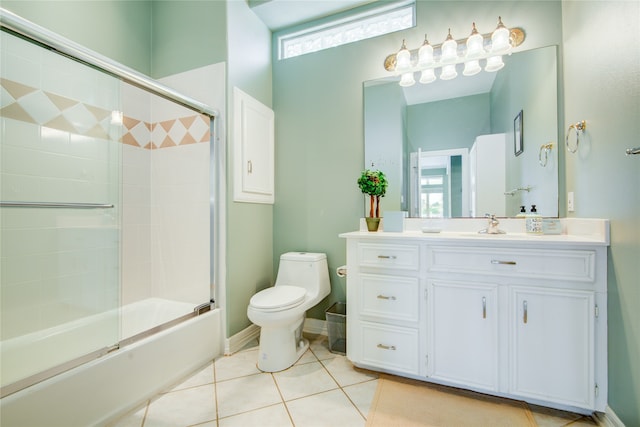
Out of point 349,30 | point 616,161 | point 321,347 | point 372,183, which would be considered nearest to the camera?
point 616,161

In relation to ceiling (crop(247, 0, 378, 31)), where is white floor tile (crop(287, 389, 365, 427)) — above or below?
below

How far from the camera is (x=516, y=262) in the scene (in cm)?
A: 141

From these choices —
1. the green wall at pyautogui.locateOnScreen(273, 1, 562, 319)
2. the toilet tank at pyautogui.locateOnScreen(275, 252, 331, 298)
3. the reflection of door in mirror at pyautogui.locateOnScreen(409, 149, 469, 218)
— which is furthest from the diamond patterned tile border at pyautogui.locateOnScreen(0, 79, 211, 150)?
the reflection of door in mirror at pyautogui.locateOnScreen(409, 149, 469, 218)

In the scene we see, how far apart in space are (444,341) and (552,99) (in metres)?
1.59

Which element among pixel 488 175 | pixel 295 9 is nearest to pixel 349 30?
pixel 295 9

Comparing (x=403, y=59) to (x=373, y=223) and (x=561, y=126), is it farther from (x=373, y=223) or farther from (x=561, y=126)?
(x=373, y=223)

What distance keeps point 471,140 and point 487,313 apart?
1138 mm

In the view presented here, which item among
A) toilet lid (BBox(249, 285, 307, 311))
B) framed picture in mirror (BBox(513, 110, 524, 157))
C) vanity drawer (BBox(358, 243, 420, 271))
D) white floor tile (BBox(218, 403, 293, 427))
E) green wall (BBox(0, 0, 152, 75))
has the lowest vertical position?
white floor tile (BBox(218, 403, 293, 427))

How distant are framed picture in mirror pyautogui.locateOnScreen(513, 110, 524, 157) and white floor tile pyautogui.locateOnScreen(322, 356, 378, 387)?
5.50 ft

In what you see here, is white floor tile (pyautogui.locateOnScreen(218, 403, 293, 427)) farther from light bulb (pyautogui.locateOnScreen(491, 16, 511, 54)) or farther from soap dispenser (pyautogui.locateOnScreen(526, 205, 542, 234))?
light bulb (pyautogui.locateOnScreen(491, 16, 511, 54))

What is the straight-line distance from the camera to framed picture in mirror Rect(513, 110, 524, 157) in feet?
6.01

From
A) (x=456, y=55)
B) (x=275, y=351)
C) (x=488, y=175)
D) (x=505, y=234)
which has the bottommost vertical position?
(x=275, y=351)

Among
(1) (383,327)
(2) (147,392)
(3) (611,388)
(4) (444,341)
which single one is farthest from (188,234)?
(3) (611,388)

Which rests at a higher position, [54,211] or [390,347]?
[54,211]
